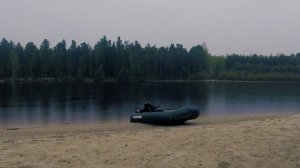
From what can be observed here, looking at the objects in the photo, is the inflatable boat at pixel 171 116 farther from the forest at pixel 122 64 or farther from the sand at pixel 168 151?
the forest at pixel 122 64

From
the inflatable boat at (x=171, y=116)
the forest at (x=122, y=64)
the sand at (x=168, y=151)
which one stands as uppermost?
the forest at (x=122, y=64)

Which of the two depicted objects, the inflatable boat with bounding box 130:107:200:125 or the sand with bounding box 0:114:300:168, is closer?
the sand with bounding box 0:114:300:168

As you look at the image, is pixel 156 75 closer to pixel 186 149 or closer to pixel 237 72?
pixel 237 72

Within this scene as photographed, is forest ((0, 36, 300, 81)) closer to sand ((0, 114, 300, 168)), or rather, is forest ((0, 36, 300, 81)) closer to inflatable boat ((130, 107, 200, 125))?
inflatable boat ((130, 107, 200, 125))

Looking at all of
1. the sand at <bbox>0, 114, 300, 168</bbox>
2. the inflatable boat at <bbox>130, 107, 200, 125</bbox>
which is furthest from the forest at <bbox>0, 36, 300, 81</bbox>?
the sand at <bbox>0, 114, 300, 168</bbox>

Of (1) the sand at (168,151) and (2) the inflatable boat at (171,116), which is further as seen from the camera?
(2) the inflatable boat at (171,116)

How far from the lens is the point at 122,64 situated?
141m

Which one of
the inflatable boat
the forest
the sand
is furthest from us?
the forest

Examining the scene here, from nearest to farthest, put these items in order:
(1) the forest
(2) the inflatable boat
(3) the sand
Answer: (3) the sand
(2) the inflatable boat
(1) the forest

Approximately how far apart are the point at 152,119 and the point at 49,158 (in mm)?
16123

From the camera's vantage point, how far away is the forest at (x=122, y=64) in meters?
132

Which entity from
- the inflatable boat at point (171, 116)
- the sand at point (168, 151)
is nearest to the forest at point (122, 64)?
the inflatable boat at point (171, 116)

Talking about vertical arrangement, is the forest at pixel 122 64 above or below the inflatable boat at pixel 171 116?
above

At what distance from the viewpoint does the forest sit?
5217 inches
